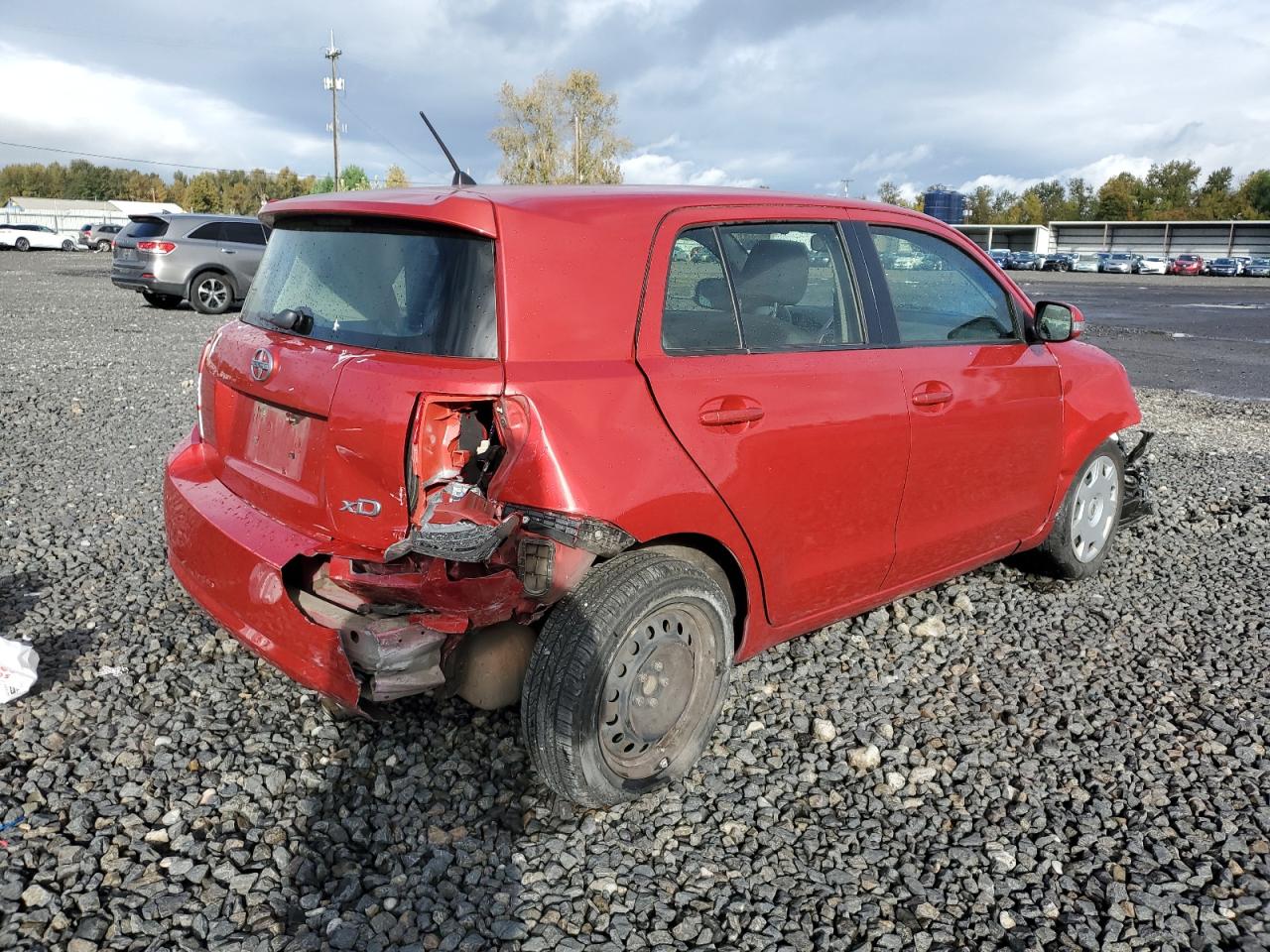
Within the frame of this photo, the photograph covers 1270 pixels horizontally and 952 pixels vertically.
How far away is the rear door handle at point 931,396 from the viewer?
3.48 meters

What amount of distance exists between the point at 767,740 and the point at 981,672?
107 centimetres

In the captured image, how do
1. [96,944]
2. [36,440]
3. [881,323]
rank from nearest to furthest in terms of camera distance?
[96,944] → [881,323] → [36,440]

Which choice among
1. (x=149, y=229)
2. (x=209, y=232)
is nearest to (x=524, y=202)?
(x=209, y=232)

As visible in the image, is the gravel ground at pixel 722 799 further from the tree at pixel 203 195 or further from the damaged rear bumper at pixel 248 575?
the tree at pixel 203 195

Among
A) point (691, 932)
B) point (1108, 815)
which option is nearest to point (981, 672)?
point (1108, 815)

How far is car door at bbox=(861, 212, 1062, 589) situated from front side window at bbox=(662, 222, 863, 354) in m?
0.21

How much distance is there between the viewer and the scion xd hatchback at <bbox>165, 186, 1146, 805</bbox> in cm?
260

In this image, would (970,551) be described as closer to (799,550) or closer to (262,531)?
(799,550)

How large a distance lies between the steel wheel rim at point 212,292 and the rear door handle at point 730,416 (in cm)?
1623

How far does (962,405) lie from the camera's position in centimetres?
367

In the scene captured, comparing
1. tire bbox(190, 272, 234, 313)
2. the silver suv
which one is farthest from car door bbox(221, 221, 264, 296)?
tire bbox(190, 272, 234, 313)

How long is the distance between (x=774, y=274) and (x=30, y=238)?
5770 cm

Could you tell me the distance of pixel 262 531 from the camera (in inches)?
116

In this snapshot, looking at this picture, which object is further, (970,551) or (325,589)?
(970,551)
